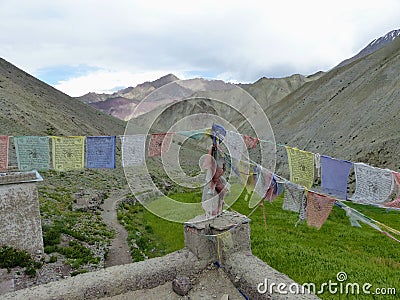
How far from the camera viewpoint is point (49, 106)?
184ft

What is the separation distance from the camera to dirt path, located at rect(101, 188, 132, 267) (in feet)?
38.6

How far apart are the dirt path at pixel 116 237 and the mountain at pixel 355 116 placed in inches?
888

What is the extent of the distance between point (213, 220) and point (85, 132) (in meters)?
50.9

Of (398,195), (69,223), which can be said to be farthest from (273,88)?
(398,195)

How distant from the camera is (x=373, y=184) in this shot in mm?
7594

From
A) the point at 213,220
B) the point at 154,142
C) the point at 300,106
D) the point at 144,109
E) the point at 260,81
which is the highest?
the point at 260,81

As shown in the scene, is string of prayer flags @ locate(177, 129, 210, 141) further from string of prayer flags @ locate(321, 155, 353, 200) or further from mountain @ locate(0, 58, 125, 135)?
mountain @ locate(0, 58, 125, 135)

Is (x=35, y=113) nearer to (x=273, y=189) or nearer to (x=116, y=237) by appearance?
(x=116, y=237)

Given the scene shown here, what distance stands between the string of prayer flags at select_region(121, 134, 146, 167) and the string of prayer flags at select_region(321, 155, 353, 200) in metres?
4.79

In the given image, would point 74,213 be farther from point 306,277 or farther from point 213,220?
point 306,277

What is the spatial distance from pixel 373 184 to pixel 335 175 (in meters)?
0.82

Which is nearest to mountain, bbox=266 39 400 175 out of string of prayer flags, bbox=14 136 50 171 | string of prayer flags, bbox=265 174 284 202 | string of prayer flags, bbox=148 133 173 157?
string of prayer flags, bbox=265 174 284 202

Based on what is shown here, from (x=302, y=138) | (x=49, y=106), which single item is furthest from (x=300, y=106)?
(x=49, y=106)

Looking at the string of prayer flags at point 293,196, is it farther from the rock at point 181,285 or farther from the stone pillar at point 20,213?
the stone pillar at point 20,213
